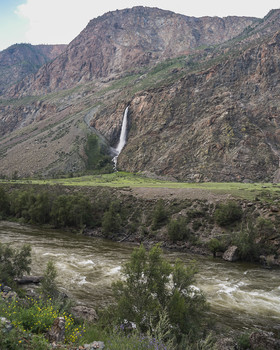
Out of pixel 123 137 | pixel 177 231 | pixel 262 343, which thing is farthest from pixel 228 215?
pixel 123 137

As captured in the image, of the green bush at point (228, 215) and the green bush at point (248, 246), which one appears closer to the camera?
the green bush at point (248, 246)

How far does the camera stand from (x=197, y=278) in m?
25.2

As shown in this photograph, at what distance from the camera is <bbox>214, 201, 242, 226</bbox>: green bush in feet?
129

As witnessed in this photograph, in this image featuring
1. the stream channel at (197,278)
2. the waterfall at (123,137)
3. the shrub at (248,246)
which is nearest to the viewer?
the stream channel at (197,278)

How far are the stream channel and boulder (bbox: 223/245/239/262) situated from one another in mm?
961

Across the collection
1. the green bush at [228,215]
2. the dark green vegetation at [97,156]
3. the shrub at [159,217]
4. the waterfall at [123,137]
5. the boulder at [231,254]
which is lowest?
the boulder at [231,254]

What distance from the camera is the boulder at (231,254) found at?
32656 mm

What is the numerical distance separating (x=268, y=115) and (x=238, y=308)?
81.3 m

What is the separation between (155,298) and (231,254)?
22404 mm

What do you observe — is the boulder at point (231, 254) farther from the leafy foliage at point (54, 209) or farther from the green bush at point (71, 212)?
the green bush at point (71, 212)

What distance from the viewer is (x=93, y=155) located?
112 meters

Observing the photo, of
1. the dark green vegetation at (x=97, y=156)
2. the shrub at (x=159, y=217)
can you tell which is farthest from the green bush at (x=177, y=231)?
the dark green vegetation at (x=97, y=156)

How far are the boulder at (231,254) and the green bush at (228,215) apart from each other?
6128 millimetres

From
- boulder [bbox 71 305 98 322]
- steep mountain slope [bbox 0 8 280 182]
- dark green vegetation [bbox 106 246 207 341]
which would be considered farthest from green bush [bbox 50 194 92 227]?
steep mountain slope [bbox 0 8 280 182]
